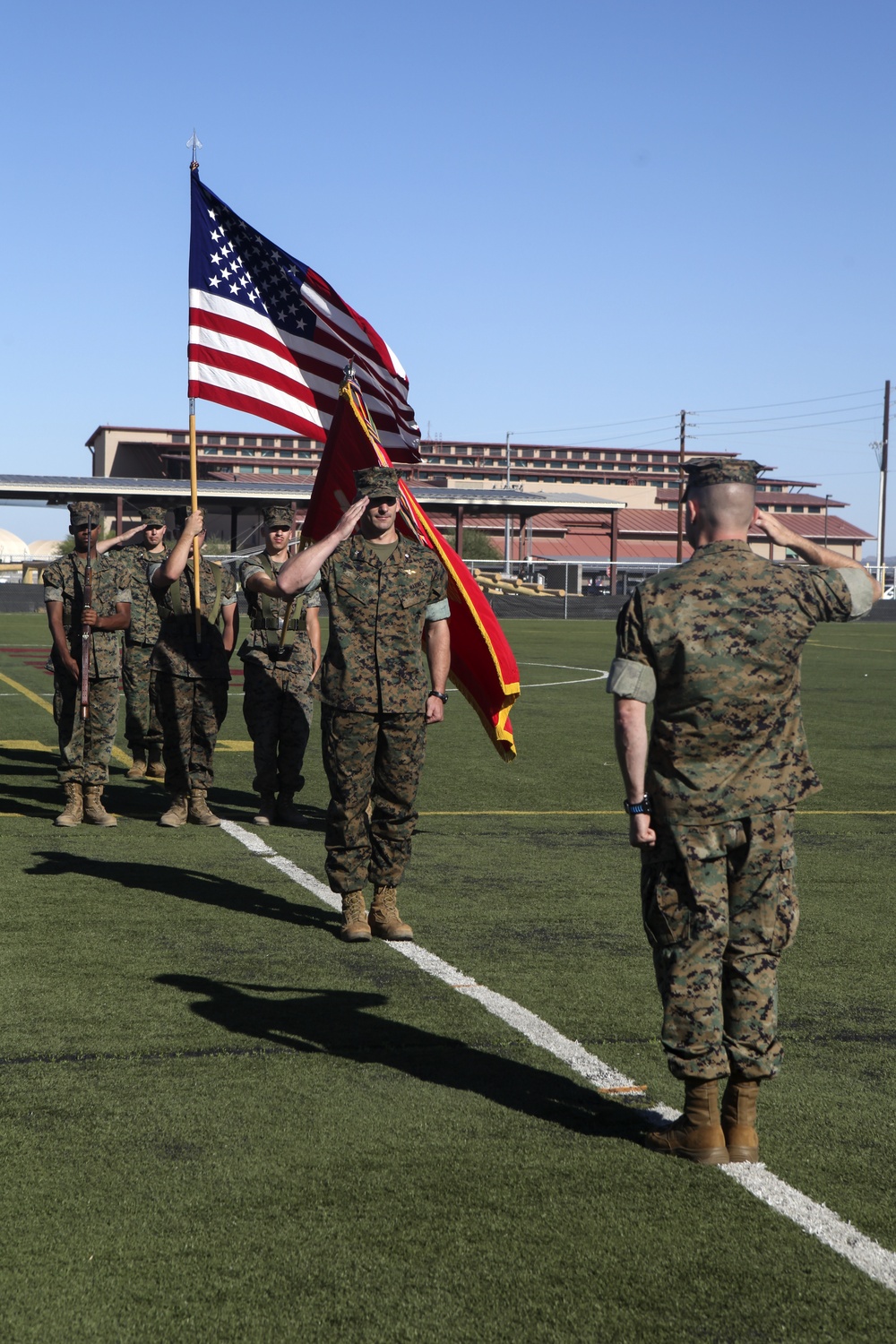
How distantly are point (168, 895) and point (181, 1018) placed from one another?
2136 millimetres

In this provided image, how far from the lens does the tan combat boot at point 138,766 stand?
11594mm

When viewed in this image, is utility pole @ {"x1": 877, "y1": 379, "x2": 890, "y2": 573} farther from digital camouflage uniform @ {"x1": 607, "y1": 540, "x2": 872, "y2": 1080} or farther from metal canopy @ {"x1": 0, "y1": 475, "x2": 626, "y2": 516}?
digital camouflage uniform @ {"x1": 607, "y1": 540, "x2": 872, "y2": 1080}

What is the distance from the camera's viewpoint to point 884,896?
24.3ft

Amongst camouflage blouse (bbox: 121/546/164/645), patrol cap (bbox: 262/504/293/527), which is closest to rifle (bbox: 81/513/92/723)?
patrol cap (bbox: 262/504/293/527)

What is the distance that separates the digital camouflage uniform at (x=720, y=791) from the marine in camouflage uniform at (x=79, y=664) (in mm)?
5954

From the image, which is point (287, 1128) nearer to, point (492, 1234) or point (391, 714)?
point (492, 1234)

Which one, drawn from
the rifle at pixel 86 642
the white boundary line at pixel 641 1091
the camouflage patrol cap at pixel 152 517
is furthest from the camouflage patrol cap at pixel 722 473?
the camouflage patrol cap at pixel 152 517

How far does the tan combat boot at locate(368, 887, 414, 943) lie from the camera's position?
6.33 meters

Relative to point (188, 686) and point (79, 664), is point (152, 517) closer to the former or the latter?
point (79, 664)

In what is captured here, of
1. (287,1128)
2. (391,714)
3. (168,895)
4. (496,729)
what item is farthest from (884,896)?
(287,1128)

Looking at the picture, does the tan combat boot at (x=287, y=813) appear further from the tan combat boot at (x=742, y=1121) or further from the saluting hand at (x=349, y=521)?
the tan combat boot at (x=742, y=1121)

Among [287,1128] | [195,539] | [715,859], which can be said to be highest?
[195,539]

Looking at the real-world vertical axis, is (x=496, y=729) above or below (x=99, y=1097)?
above

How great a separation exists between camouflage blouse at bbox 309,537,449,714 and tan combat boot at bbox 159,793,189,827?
3.14m
